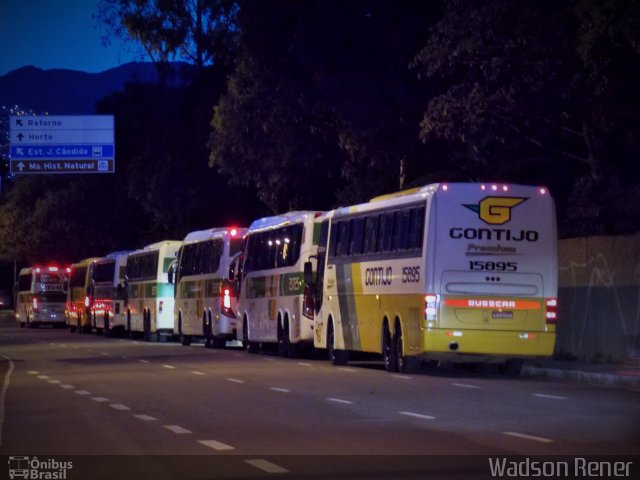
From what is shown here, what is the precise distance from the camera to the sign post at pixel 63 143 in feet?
151

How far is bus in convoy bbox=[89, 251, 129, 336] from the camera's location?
194ft

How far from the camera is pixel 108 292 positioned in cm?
6169

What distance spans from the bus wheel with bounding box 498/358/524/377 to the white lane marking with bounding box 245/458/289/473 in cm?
1463

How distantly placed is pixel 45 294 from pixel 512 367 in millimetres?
53414

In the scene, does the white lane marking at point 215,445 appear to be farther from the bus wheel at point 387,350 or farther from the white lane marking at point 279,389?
the bus wheel at point 387,350

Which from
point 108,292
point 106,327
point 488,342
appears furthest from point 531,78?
point 106,327

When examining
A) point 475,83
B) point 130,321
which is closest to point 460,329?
point 475,83

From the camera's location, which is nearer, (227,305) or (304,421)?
(304,421)

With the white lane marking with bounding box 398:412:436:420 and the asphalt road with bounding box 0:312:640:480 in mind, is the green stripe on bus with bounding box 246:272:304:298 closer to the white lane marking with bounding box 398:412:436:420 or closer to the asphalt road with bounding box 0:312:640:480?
the asphalt road with bounding box 0:312:640:480

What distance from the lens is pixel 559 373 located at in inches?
1024

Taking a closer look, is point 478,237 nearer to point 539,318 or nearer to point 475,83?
point 539,318

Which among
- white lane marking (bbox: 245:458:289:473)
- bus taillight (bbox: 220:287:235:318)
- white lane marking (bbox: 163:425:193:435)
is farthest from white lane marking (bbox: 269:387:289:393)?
bus taillight (bbox: 220:287:235:318)

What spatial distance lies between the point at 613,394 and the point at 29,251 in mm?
76178

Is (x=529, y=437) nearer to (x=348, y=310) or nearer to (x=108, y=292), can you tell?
(x=348, y=310)
